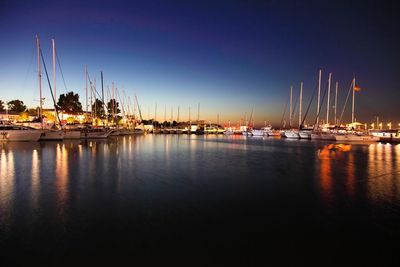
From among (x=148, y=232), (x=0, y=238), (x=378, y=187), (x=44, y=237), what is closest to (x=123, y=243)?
(x=148, y=232)

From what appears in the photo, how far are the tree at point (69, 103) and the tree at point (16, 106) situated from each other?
3062 cm

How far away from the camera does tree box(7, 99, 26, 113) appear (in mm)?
117250

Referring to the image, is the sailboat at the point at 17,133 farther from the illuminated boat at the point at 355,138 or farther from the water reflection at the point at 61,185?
the illuminated boat at the point at 355,138

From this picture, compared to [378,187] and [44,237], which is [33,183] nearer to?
[44,237]

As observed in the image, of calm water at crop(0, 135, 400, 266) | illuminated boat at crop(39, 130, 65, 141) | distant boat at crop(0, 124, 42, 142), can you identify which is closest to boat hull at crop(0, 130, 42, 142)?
distant boat at crop(0, 124, 42, 142)

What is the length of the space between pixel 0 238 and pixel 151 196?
18.5ft

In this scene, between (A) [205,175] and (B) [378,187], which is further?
(A) [205,175]

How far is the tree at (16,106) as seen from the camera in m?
117

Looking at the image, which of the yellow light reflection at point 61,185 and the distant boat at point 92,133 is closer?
the yellow light reflection at point 61,185

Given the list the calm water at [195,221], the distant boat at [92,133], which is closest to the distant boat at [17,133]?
the distant boat at [92,133]

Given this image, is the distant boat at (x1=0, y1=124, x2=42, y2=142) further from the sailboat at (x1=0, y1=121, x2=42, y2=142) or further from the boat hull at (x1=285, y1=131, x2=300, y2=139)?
the boat hull at (x1=285, y1=131, x2=300, y2=139)

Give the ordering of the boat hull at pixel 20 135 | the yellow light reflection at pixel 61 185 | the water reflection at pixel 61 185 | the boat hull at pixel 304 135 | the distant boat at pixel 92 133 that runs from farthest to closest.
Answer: the boat hull at pixel 304 135 < the distant boat at pixel 92 133 < the boat hull at pixel 20 135 < the yellow light reflection at pixel 61 185 < the water reflection at pixel 61 185

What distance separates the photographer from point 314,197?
12031 mm

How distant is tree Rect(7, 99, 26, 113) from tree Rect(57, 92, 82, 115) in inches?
1206
